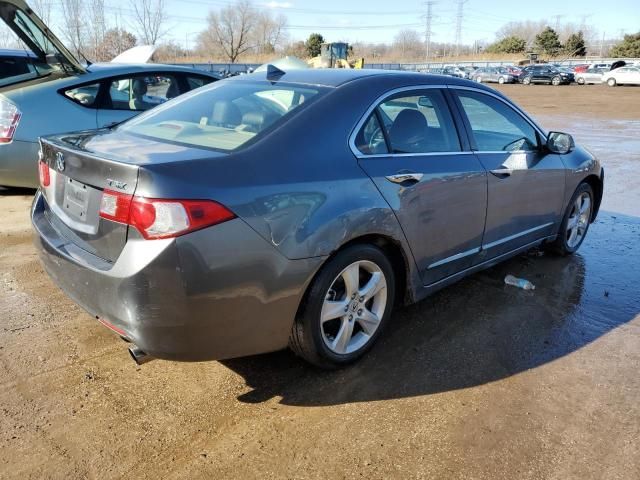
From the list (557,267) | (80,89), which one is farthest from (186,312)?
(80,89)

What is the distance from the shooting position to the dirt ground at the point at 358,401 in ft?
7.82

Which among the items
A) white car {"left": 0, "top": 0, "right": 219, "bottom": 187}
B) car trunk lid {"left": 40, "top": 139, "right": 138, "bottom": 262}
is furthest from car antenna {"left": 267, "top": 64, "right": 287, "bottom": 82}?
white car {"left": 0, "top": 0, "right": 219, "bottom": 187}

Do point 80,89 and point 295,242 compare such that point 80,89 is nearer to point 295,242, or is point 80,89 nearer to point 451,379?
point 295,242

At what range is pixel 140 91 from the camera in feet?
20.9

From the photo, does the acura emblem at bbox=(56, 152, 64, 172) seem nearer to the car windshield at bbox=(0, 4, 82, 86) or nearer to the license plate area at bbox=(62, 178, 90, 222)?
the license plate area at bbox=(62, 178, 90, 222)

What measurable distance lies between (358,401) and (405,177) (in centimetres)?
126

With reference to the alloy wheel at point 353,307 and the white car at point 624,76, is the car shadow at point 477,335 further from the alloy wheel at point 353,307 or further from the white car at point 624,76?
the white car at point 624,76

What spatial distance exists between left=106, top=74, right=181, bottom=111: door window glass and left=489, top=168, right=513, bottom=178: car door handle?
14.1ft

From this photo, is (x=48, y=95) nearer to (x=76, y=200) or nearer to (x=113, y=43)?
(x=76, y=200)

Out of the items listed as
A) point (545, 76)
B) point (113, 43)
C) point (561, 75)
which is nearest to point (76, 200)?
point (113, 43)

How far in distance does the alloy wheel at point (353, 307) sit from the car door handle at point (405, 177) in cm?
49

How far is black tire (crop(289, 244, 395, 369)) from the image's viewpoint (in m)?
2.71

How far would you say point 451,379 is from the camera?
9.97 feet

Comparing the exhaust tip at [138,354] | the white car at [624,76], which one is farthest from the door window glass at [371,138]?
the white car at [624,76]
